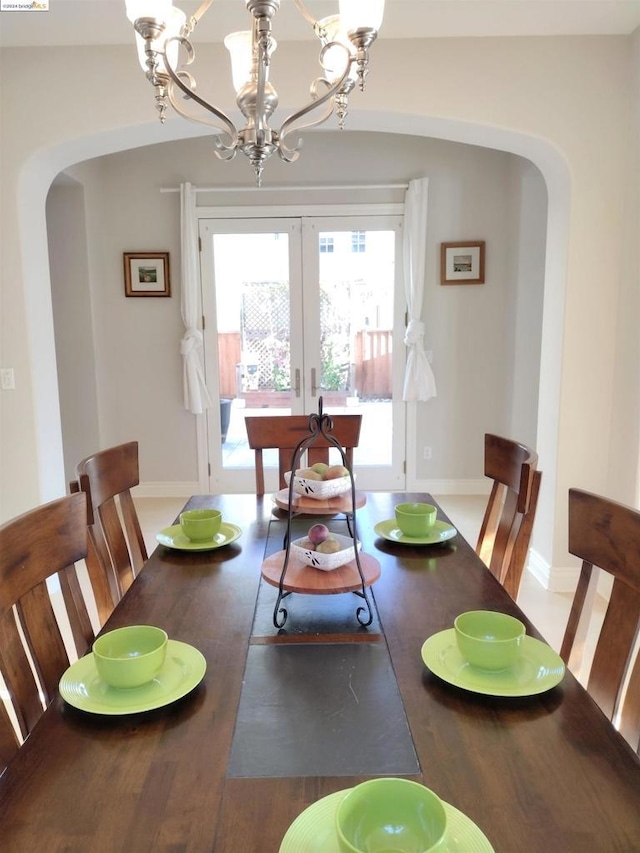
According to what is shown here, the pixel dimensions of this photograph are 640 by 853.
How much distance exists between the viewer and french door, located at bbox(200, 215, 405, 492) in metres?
4.71

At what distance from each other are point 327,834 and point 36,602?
78 centimetres

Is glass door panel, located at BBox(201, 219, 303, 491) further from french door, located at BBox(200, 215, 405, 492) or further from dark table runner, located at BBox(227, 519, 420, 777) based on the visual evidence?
dark table runner, located at BBox(227, 519, 420, 777)

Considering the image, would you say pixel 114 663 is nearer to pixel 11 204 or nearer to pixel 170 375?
pixel 11 204

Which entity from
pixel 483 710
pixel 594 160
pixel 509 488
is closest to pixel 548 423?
pixel 594 160

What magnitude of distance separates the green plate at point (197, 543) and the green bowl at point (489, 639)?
2.63ft

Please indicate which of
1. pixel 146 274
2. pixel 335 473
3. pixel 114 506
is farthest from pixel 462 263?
pixel 114 506

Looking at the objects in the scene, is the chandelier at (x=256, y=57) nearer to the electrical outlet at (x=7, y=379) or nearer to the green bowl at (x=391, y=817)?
the green bowl at (x=391, y=817)

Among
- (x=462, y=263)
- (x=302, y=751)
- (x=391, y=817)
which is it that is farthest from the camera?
(x=462, y=263)

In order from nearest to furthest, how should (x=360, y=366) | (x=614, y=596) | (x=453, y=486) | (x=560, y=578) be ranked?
(x=614, y=596), (x=560, y=578), (x=360, y=366), (x=453, y=486)

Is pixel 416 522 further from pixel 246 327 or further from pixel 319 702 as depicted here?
pixel 246 327

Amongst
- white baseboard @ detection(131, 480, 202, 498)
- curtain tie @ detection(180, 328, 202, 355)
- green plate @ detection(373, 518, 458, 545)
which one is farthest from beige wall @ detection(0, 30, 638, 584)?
white baseboard @ detection(131, 480, 202, 498)

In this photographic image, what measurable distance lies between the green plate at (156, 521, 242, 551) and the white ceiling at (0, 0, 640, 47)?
87.7 inches

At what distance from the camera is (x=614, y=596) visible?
47.8 inches

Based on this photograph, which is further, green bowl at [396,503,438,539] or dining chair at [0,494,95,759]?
green bowl at [396,503,438,539]
